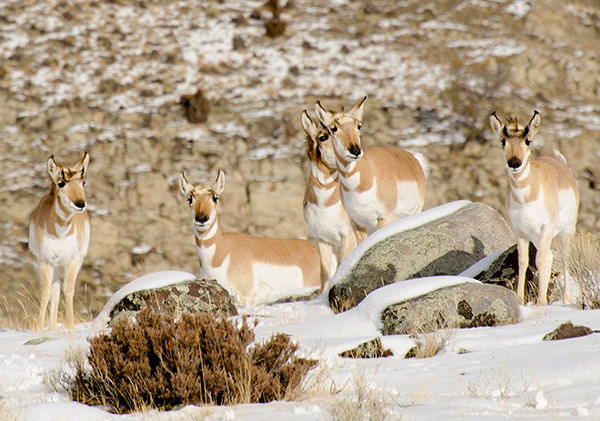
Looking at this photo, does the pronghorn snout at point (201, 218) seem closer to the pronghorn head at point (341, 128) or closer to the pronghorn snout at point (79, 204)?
the pronghorn snout at point (79, 204)

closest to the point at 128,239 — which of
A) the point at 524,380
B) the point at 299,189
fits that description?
the point at 299,189

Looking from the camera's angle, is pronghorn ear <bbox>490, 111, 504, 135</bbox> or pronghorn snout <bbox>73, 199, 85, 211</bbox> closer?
pronghorn ear <bbox>490, 111, 504, 135</bbox>

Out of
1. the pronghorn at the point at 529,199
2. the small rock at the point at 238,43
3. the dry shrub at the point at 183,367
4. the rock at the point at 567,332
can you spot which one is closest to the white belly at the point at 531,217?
the pronghorn at the point at 529,199

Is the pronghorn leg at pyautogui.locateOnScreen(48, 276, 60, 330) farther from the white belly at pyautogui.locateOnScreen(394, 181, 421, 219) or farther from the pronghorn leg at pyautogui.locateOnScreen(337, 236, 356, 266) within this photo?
the white belly at pyautogui.locateOnScreen(394, 181, 421, 219)

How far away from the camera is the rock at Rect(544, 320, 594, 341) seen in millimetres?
Result: 6184

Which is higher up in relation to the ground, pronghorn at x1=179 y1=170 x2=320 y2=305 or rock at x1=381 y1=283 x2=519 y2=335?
rock at x1=381 y1=283 x2=519 y2=335

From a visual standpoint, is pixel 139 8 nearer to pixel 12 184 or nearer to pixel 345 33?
pixel 345 33

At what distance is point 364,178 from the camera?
9.98m

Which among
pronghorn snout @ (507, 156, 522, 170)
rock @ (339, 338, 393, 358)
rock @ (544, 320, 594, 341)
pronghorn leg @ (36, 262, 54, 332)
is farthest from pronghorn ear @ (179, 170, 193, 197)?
rock @ (544, 320, 594, 341)

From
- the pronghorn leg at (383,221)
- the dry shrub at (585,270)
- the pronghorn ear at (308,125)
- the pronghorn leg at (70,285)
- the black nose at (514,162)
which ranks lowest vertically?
the pronghorn leg at (70,285)

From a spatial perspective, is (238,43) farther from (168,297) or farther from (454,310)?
(454,310)

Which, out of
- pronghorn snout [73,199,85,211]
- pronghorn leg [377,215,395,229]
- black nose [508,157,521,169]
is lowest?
pronghorn leg [377,215,395,229]

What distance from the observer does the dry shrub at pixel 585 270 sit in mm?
8133

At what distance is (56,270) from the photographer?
10.3 meters
